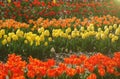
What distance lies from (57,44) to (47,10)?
4841mm

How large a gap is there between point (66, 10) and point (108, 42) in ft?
16.0

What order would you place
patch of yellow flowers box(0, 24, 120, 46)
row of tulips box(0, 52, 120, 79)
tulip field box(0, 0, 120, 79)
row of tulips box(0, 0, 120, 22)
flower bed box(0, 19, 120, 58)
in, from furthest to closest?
1. row of tulips box(0, 0, 120, 22)
2. patch of yellow flowers box(0, 24, 120, 46)
3. flower bed box(0, 19, 120, 58)
4. tulip field box(0, 0, 120, 79)
5. row of tulips box(0, 52, 120, 79)

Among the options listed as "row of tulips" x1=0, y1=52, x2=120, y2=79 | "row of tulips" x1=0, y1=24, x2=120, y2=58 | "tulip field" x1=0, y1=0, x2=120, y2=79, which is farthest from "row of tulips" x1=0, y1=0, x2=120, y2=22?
"row of tulips" x1=0, y1=52, x2=120, y2=79

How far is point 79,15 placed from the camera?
13250 millimetres

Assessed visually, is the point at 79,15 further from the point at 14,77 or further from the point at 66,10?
the point at 14,77

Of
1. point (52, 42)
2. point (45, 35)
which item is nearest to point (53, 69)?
point (52, 42)

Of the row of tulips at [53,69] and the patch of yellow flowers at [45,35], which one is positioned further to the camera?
the patch of yellow flowers at [45,35]

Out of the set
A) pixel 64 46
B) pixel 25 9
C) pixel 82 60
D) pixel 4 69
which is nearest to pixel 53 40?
pixel 64 46

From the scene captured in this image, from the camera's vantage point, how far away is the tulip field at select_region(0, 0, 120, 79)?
5.09 meters

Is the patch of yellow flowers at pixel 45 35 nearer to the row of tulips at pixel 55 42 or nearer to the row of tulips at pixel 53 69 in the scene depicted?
the row of tulips at pixel 55 42

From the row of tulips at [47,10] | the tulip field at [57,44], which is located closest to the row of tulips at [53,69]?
the tulip field at [57,44]

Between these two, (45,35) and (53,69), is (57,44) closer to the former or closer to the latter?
(45,35)

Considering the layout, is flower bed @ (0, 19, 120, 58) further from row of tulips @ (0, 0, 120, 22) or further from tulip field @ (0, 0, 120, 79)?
row of tulips @ (0, 0, 120, 22)

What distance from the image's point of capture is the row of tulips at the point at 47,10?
486 inches
